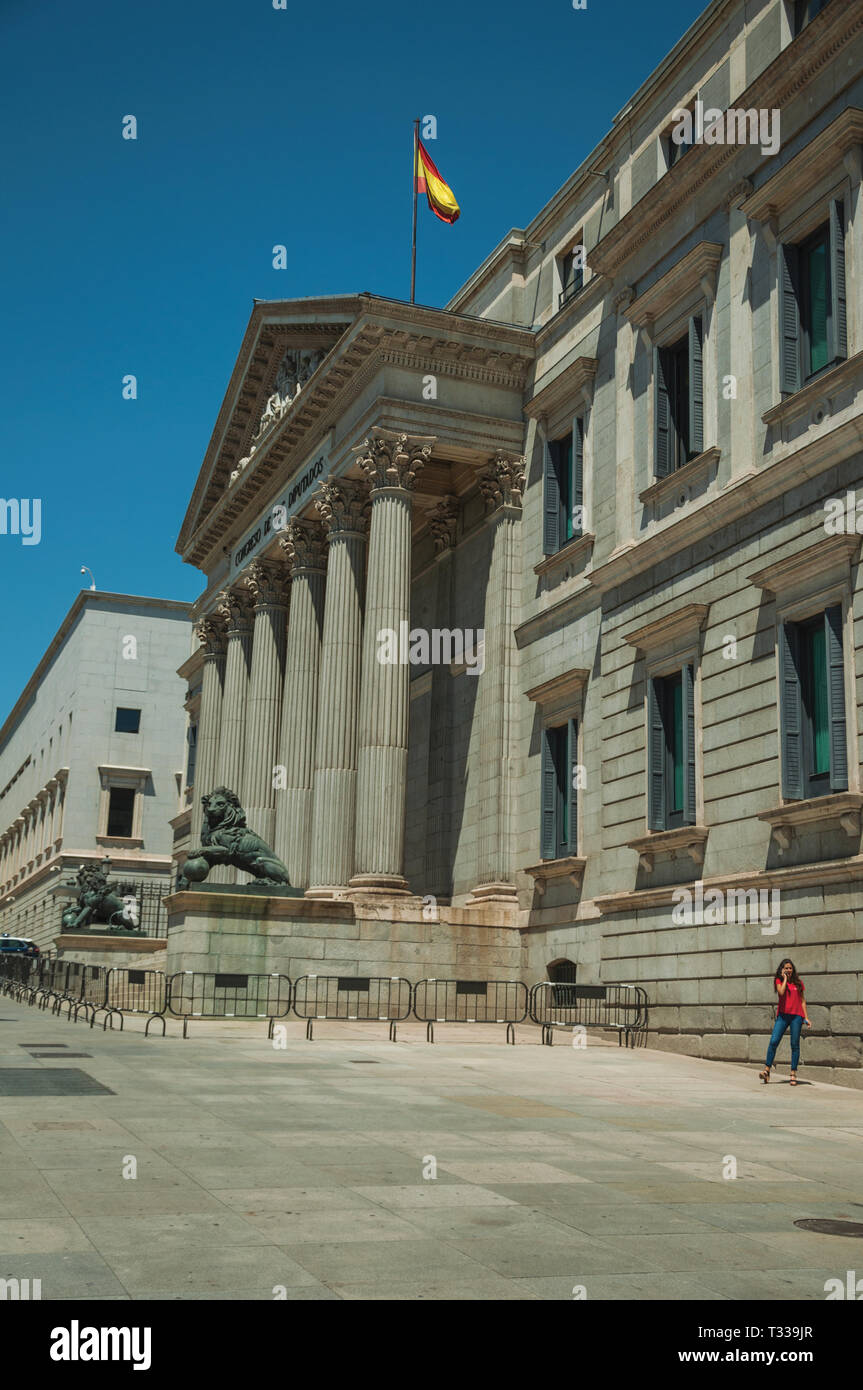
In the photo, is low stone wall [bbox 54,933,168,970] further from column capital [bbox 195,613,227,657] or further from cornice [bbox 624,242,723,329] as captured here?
cornice [bbox 624,242,723,329]

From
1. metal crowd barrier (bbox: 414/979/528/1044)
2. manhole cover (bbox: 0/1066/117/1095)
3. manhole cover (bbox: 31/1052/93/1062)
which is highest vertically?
metal crowd barrier (bbox: 414/979/528/1044)

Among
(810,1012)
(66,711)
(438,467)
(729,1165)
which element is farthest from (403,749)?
(66,711)

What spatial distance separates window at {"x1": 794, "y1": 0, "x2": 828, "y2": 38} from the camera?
86.3 ft

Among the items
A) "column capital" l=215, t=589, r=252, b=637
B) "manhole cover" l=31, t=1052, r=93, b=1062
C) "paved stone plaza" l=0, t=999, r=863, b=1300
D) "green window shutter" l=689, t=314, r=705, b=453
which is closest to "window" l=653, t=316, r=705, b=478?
"green window shutter" l=689, t=314, r=705, b=453

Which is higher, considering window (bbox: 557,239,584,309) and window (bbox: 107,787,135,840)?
window (bbox: 557,239,584,309)

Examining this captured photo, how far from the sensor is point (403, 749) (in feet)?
116

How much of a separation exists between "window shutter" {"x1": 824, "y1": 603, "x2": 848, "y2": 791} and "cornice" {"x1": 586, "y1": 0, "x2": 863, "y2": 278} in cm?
997

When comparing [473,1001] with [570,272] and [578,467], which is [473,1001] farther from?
[570,272]

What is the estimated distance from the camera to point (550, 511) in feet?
117

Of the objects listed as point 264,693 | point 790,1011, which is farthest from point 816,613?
point 264,693

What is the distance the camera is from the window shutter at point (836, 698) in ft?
71.9

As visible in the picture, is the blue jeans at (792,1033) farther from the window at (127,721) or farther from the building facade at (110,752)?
the window at (127,721)

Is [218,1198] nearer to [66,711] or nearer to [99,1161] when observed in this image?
[99,1161]
